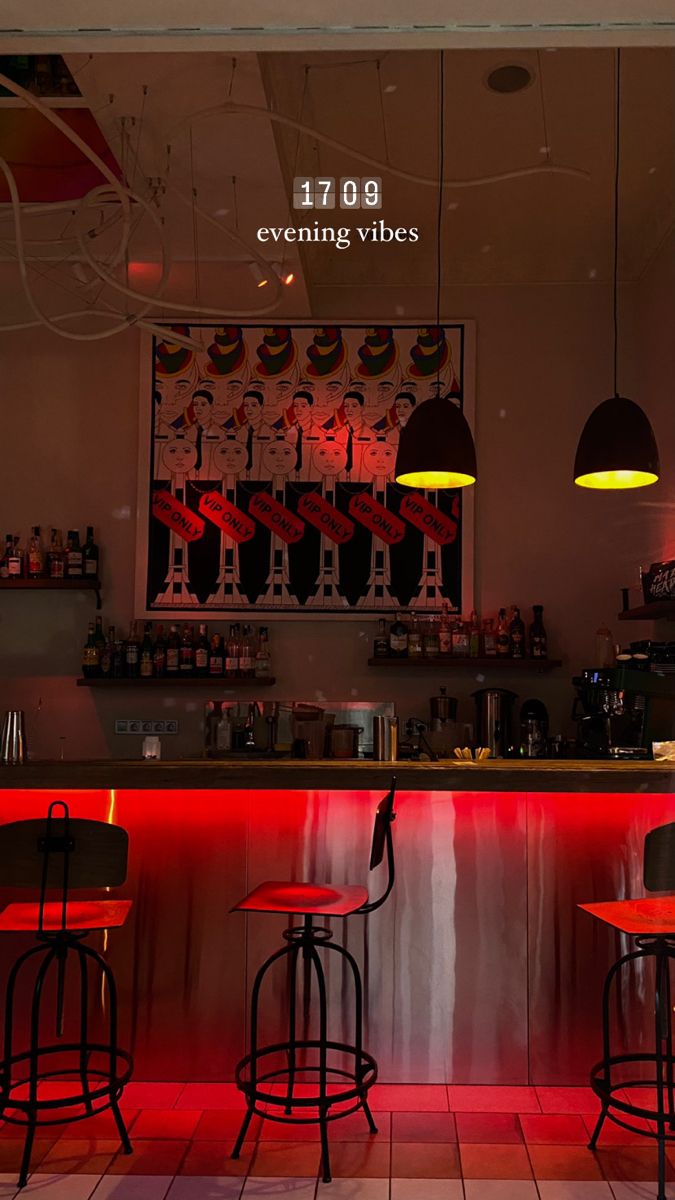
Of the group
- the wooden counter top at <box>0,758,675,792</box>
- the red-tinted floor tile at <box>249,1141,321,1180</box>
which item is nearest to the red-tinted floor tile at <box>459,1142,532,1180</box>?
the red-tinted floor tile at <box>249,1141,321,1180</box>

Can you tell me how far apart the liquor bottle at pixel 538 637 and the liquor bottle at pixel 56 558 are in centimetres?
231

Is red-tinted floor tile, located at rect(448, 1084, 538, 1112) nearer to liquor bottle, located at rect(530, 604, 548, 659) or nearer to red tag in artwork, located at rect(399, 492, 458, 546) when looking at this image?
liquor bottle, located at rect(530, 604, 548, 659)

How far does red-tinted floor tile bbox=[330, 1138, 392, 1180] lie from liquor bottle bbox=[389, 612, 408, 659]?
8.47 ft

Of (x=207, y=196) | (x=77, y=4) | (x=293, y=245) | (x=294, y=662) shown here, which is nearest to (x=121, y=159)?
(x=207, y=196)

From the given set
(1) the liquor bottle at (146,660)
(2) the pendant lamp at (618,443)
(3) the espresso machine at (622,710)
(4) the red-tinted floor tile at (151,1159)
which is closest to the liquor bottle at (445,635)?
(3) the espresso machine at (622,710)

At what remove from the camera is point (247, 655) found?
5262 millimetres

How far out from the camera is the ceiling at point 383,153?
326 cm

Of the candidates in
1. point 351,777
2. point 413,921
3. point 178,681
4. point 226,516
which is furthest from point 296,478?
point 413,921

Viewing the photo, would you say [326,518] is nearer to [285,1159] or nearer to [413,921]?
[413,921]

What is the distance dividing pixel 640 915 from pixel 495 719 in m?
2.35

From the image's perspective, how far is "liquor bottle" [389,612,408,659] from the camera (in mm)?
5191

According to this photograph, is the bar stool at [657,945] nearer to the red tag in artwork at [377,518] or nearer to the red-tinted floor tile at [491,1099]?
the red-tinted floor tile at [491,1099]

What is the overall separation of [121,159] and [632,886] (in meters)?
2.88

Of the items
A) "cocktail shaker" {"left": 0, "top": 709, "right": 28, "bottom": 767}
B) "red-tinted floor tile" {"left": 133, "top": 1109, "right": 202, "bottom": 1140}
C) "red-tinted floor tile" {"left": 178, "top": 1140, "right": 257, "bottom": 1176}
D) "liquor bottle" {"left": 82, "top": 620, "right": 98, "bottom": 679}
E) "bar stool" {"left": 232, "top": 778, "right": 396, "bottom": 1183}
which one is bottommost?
"red-tinted floor tile" {"left": 178, "top": 1140, "right": 257, "bottom": 1176}
